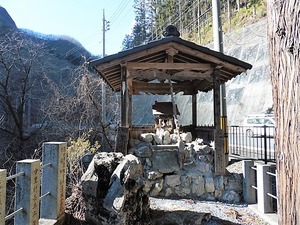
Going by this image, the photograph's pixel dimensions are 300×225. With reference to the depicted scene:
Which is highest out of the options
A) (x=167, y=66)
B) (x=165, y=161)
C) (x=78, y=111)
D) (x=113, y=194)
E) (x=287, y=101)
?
(x=167, y=66)

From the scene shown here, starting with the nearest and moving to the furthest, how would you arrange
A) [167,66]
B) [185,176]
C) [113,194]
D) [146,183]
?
[113,194] → [146,183] → [185,176] → [167,66]

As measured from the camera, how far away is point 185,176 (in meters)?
6.22

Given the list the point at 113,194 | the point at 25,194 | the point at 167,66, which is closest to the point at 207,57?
the point at 167,66

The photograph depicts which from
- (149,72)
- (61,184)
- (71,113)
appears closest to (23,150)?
(71,113)

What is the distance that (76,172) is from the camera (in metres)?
6.52

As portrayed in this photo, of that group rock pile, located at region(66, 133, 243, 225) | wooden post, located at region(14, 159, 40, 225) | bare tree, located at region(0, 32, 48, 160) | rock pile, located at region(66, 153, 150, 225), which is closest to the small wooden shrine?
rock pile, located at region(66, 133, 243, 225)

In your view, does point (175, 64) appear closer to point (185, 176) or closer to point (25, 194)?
point (185, 176)

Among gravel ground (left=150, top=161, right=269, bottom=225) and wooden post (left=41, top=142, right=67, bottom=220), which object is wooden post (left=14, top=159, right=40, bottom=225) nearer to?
wooden post (left=41, top=142, right=67, bottom=220)

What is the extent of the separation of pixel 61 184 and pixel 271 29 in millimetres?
3731

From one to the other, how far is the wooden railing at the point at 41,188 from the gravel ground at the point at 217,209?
1953 mm

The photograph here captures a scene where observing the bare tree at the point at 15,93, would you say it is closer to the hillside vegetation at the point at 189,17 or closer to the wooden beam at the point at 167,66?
the wooden beam at the point at 167,66

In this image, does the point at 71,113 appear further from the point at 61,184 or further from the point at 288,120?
the point at 288,120

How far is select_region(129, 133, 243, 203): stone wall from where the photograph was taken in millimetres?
6133

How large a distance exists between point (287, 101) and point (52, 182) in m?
3.60
